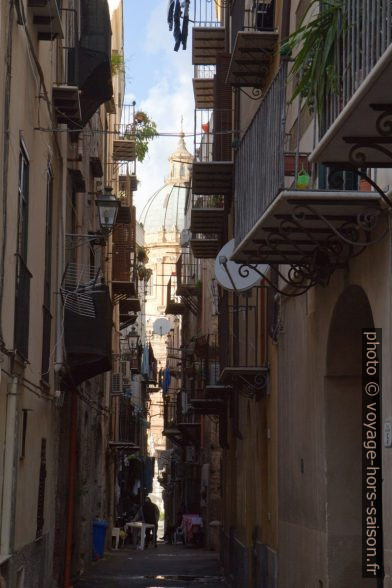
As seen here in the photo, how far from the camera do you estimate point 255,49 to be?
1645 cm

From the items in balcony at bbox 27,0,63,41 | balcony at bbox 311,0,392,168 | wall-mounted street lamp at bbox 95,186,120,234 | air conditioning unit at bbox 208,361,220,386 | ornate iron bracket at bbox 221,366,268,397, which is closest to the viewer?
balcony at bbox 311,0,392,168

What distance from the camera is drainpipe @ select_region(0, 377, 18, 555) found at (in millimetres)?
12164

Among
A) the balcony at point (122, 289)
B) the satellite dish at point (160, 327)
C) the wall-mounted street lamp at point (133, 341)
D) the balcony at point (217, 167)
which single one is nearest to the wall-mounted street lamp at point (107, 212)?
the balcony at point (217, 167)

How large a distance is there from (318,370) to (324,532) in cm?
166

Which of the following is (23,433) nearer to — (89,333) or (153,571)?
(89,333)

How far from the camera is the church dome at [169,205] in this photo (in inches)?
4171

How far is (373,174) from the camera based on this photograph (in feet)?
31.4

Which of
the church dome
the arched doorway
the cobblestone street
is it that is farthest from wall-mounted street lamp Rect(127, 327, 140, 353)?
the church dome

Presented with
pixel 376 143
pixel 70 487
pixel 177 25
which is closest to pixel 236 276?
pixel 177 25

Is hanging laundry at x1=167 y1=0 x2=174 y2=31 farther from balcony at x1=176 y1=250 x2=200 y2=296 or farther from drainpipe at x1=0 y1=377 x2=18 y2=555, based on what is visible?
balcony at x1=176 y1=250 x2=200 y2=296

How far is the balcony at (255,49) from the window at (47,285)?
10.5 ft

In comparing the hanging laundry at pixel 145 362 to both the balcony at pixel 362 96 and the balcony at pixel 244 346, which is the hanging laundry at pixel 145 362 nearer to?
the balcony at pixel 244 346

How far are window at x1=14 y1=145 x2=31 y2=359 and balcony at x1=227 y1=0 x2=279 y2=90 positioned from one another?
14.2ft

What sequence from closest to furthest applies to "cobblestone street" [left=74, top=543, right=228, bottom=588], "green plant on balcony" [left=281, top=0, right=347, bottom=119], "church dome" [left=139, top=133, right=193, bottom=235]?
1. "green plant on balcony" [left=281, top=0, right=347, bottom=119]
2. "cobblestone street" [left=74, top=543, right=228, bottom=588]
3. "church dome" [left=139, top=133, right=193, bottom=235]
